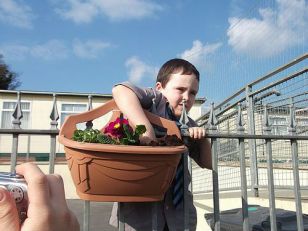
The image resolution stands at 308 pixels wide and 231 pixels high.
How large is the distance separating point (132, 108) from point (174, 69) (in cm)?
55

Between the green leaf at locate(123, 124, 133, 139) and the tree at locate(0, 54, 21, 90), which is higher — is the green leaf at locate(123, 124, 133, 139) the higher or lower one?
the lower one

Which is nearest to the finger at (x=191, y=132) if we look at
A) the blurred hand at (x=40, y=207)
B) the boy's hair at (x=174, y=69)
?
the boy's hair at (x=174, y=69)

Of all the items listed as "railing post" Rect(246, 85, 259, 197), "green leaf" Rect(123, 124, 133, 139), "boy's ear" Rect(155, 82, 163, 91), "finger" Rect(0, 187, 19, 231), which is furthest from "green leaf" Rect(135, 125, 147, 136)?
"railing post" Rect(246, 85, 259, 197)

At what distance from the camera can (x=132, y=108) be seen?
1.84 metres

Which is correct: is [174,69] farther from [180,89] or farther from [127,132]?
[127,132]

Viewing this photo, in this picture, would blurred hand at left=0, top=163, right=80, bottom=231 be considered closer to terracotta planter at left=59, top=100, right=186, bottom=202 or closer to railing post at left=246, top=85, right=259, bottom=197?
terracotta planter at left=59, top=100, right=186, bottom=202

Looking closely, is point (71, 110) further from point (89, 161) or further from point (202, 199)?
point (89, 161)

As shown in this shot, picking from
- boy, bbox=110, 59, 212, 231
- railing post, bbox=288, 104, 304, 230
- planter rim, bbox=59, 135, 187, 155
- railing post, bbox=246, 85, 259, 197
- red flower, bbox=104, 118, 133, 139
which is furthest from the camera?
railing post, bbox=246, 85, 259, 197

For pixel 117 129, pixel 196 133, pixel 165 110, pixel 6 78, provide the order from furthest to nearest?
pixel 6 78 → pixel 165 110 → pixel 196 133 → pixel 117 129

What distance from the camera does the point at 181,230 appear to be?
2.14 metres

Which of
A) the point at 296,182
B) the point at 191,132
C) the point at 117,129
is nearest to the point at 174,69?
the point at 191,132

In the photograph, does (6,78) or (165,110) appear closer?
(165,110)

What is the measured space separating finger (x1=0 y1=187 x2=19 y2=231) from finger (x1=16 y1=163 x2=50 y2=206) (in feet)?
0.14

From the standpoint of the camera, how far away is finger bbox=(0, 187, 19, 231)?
63cm
